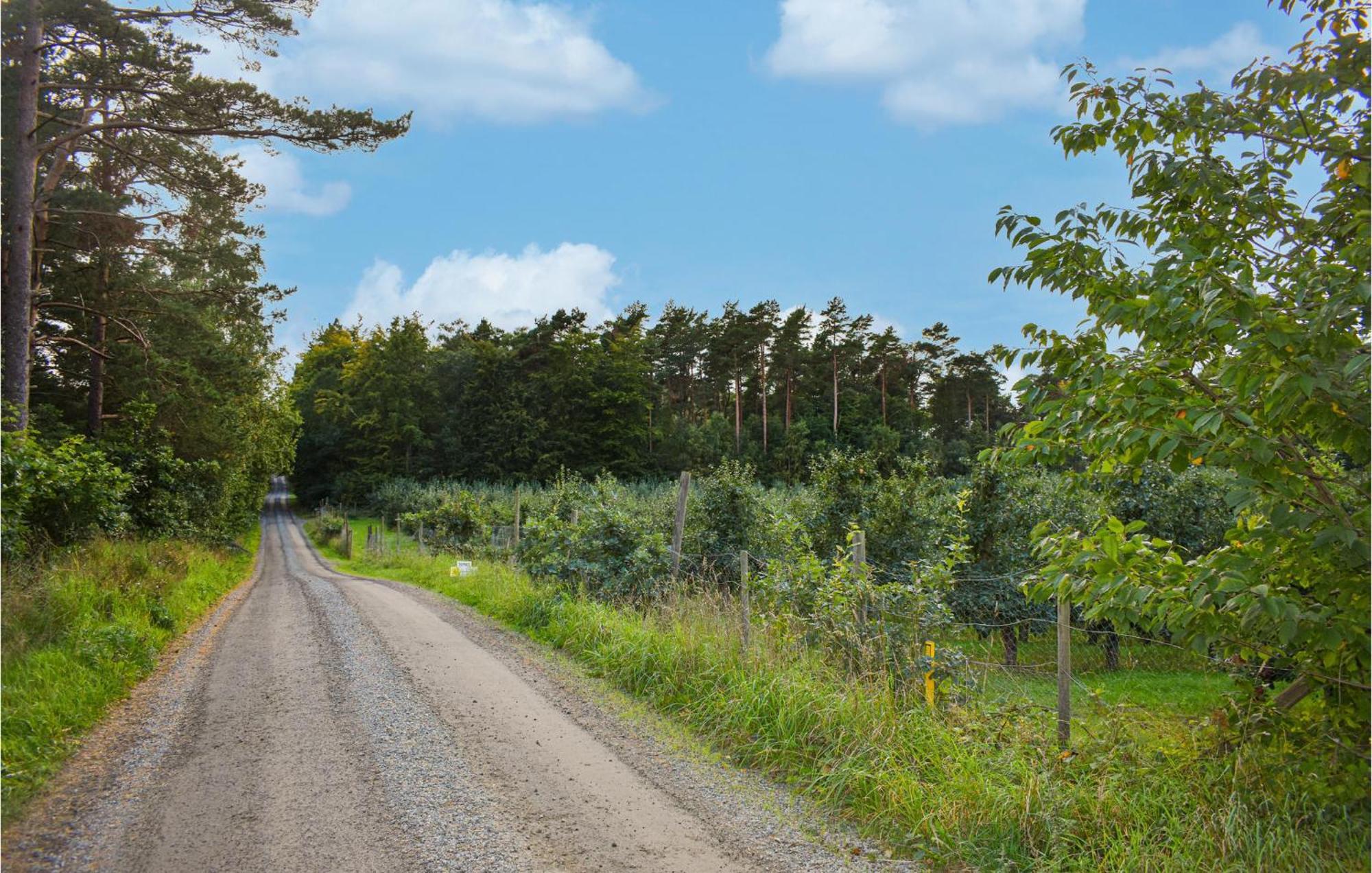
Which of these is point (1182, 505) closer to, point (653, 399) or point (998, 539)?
point (998, 539)

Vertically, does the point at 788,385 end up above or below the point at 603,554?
above

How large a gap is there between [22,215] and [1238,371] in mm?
14601

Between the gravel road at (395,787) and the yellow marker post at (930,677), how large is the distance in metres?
1.27

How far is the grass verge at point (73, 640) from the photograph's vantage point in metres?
4.97

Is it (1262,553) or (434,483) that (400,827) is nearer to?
(1262,553)

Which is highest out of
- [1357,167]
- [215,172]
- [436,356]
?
[436,356]

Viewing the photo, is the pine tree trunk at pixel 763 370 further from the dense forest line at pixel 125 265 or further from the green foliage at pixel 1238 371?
the green foliage at pixel 1238 371

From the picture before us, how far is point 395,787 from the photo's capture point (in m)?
4.50

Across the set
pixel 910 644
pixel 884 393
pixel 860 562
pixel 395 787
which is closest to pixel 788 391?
pixel 884 393

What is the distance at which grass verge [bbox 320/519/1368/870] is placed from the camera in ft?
10.9

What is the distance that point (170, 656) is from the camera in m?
8.16

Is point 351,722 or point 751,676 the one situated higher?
point 751,676

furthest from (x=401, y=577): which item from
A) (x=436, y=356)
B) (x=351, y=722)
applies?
(x=436, y=356)

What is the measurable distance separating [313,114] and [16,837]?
11.0m
